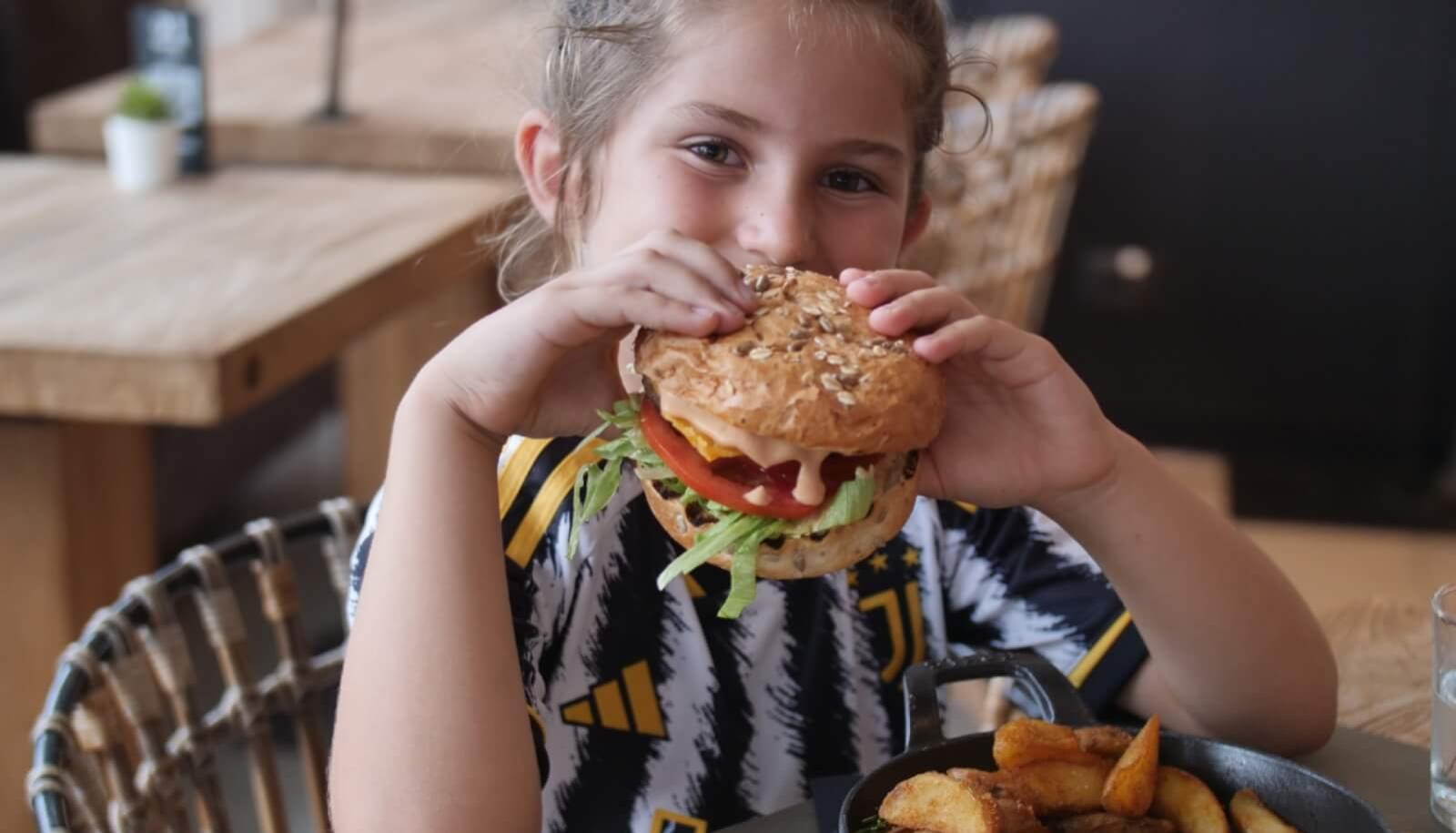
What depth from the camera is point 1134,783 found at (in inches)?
39.9

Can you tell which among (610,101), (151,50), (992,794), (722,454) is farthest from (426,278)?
(992,794)

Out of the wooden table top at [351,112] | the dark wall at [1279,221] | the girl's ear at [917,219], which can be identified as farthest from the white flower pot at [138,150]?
the dark wall at [1279,221]

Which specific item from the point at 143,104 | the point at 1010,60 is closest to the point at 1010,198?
the point at 1010,60

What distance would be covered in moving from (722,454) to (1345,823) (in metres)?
0.49

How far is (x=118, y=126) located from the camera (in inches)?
114

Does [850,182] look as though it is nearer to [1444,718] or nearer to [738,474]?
[738,474]

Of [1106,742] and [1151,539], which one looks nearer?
[1106,742]

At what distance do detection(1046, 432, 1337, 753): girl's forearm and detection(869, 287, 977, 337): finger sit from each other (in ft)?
0.69

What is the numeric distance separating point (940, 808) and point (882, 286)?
1.36 ft

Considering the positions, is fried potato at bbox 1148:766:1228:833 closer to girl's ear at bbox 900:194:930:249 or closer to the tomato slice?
the tomato slice

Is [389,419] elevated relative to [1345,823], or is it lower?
lower

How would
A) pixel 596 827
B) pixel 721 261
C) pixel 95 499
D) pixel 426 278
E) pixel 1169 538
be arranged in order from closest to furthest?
pixel 721 261
pixel 1169 538
pixel 596 827
pixel 95 499
pixel 426 278

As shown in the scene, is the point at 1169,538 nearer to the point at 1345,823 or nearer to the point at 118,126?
the point at 1345,823

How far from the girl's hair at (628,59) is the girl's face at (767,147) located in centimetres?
2
